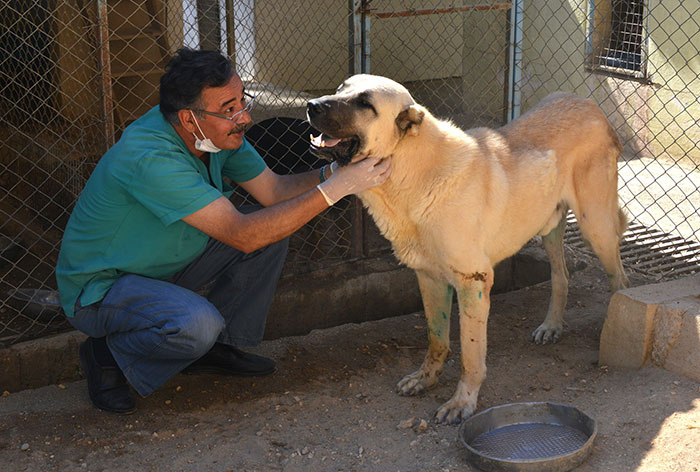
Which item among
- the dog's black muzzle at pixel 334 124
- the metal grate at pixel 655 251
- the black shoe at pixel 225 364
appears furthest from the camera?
the metal grate at pixel 655 251

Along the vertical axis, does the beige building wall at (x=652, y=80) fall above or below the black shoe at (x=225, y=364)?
above

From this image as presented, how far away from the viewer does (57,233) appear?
5.26 meters

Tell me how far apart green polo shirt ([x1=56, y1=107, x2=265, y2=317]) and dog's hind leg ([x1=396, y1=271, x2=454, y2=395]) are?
1.10 m

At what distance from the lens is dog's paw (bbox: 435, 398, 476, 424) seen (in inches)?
134

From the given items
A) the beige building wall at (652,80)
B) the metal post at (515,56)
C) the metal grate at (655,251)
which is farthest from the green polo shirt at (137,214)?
the beige building wall at (652,80)

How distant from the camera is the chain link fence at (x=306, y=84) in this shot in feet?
15.2

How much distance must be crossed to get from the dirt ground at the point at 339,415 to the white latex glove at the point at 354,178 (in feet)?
3.49

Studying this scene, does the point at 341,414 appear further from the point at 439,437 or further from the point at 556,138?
the point at 556,138

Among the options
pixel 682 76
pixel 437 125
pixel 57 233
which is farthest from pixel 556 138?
pixel 682 76

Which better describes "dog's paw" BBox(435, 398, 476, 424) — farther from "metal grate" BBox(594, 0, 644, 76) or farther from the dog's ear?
"metal grate" BBox(594, 0, 644, 76)

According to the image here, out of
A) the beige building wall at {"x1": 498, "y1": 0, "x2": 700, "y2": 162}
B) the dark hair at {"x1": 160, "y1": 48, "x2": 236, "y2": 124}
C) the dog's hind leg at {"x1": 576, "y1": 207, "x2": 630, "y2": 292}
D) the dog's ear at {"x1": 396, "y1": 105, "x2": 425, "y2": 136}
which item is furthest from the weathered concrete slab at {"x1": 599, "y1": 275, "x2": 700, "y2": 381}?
the beige building wall at {"x1": 498, "y1": 0, "x2": 700, "y2": 162}

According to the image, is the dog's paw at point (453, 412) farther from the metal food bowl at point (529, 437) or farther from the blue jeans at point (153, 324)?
the blue jeans at point (153, 324)

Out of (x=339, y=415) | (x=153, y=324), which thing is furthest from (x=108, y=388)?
(x=339, y=415)

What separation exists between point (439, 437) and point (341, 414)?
0.50 m
